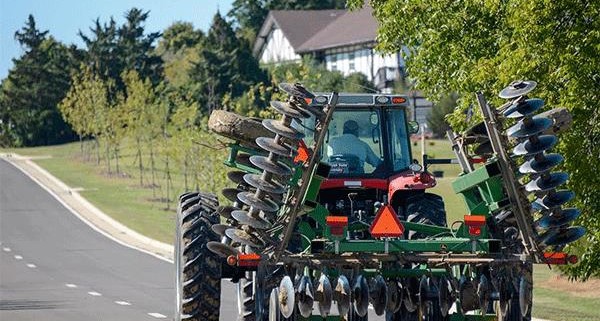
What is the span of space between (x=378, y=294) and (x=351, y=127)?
3505mm

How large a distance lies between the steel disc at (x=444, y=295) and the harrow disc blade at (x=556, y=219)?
93 cm

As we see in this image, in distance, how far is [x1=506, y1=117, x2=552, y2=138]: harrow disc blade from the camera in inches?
467

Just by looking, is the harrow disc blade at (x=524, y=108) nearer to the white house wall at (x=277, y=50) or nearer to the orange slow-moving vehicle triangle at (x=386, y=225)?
the orange slow-moving vehicle triangle at (x=386, y=225)

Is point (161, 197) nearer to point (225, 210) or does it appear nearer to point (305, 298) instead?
point (225, 210)

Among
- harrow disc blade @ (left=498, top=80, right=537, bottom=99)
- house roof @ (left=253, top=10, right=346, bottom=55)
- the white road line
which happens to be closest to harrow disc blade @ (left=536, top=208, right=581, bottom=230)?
harrow disc blade @ (left=498, top=80, right=537, bottom=99)

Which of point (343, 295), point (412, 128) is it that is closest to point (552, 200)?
point (343, 295)

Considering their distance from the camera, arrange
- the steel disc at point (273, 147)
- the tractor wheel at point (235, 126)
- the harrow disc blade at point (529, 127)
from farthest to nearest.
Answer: the tractor wheel at point (235, 126) < the harrow disc blade at point (529, 127) < the steel disc at point (273, 147)

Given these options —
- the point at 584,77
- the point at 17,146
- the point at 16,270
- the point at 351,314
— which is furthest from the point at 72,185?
the point at 351,314

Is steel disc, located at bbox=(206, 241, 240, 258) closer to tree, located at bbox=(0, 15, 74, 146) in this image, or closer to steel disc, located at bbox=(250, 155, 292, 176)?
steel disc, located at bbox=(250, 155, 292, 176)

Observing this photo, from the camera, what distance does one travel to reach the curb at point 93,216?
132ft

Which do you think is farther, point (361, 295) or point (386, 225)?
point (386, 225)

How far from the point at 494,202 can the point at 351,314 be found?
1.61 metres

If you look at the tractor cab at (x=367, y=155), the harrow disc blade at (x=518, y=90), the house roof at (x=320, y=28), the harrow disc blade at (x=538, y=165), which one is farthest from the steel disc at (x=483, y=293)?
the house roof at (x=320, y=28)

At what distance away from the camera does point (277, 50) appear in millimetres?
104125
